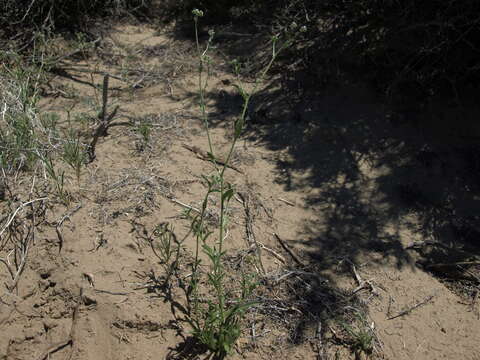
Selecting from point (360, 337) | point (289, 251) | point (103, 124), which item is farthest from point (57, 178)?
point (360, 337)

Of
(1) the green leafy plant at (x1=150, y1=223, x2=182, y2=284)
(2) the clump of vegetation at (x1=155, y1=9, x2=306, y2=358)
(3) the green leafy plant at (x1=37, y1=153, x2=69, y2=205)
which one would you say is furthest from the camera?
(3) the green leafy plant at (x1=37, y1=153, x2=69, y2=205)

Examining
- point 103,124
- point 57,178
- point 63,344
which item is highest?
point 103,124

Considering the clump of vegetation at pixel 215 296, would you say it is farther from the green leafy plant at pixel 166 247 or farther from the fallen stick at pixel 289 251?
the fallen stick at pixel 289 251

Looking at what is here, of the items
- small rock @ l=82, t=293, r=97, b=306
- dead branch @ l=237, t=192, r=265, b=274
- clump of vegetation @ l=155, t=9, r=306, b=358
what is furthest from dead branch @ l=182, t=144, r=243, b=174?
small rock @ l=82, t=293, r=97, b=306

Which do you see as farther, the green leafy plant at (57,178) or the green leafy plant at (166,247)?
the green leafy plant at (57,178)

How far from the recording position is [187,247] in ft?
9.00

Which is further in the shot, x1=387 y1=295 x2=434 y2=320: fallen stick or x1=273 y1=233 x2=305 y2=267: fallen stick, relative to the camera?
x1=273 y1=233 x2=305 y2=267: fallen stick

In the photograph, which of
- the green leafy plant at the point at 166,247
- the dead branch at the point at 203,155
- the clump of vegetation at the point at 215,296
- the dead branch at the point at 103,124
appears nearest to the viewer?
the clump of vegetation at the point at 215,296

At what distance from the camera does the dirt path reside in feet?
7.70

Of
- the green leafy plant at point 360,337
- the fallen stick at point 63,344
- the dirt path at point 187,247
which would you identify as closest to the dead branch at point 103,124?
the dirt path at point 187,247

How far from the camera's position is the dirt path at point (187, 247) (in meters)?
2.35

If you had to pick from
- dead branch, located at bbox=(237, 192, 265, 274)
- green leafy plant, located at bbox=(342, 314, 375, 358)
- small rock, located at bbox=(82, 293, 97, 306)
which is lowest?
small rock, located at bbox=(82, 293, 97, 306)

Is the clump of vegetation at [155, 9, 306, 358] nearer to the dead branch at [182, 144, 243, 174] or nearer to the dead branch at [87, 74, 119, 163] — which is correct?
the dead branch at [182, 144, 243, 174]

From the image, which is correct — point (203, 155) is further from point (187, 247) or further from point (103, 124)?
point (187, 247)
